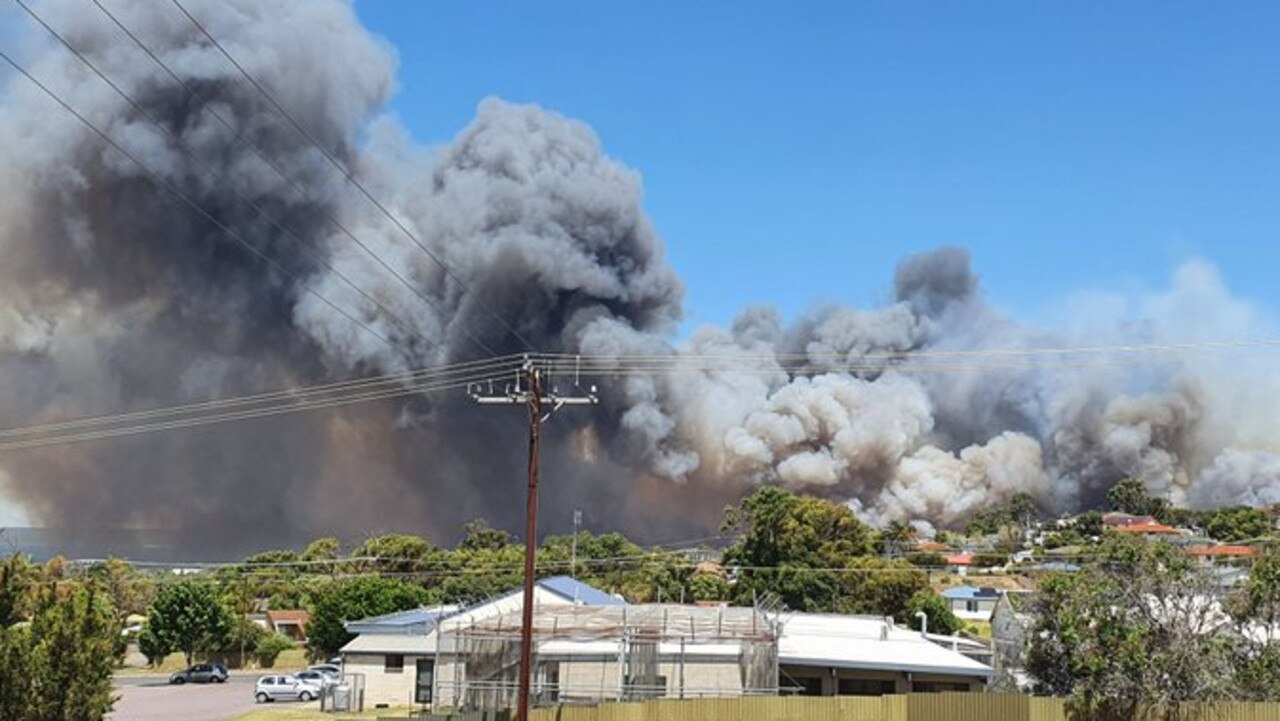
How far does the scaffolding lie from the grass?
4926 mm

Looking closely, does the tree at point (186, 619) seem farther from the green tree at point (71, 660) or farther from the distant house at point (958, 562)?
the distant house at point (958, 562)

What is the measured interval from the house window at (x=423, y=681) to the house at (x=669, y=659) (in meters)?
2.60

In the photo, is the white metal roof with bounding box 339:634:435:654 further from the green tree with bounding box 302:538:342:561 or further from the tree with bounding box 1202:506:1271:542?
the tree with bounding box 1202:506:1271:542

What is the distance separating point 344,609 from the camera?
63875 mm

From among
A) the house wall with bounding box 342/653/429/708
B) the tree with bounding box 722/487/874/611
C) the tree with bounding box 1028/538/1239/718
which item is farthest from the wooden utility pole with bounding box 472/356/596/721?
the tree with bounding box 722/487/874/611

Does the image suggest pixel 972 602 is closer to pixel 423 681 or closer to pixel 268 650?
pixel 268 650

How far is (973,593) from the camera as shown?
92.8m

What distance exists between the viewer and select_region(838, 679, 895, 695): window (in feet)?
127

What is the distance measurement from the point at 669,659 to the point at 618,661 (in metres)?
1.34

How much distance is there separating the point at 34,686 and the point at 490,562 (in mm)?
78007

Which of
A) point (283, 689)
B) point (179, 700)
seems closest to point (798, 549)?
point (283, 689)

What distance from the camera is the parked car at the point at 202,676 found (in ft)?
190

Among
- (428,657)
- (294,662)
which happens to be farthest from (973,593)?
(428,657)

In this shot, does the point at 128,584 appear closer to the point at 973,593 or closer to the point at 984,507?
the point at 973,593
